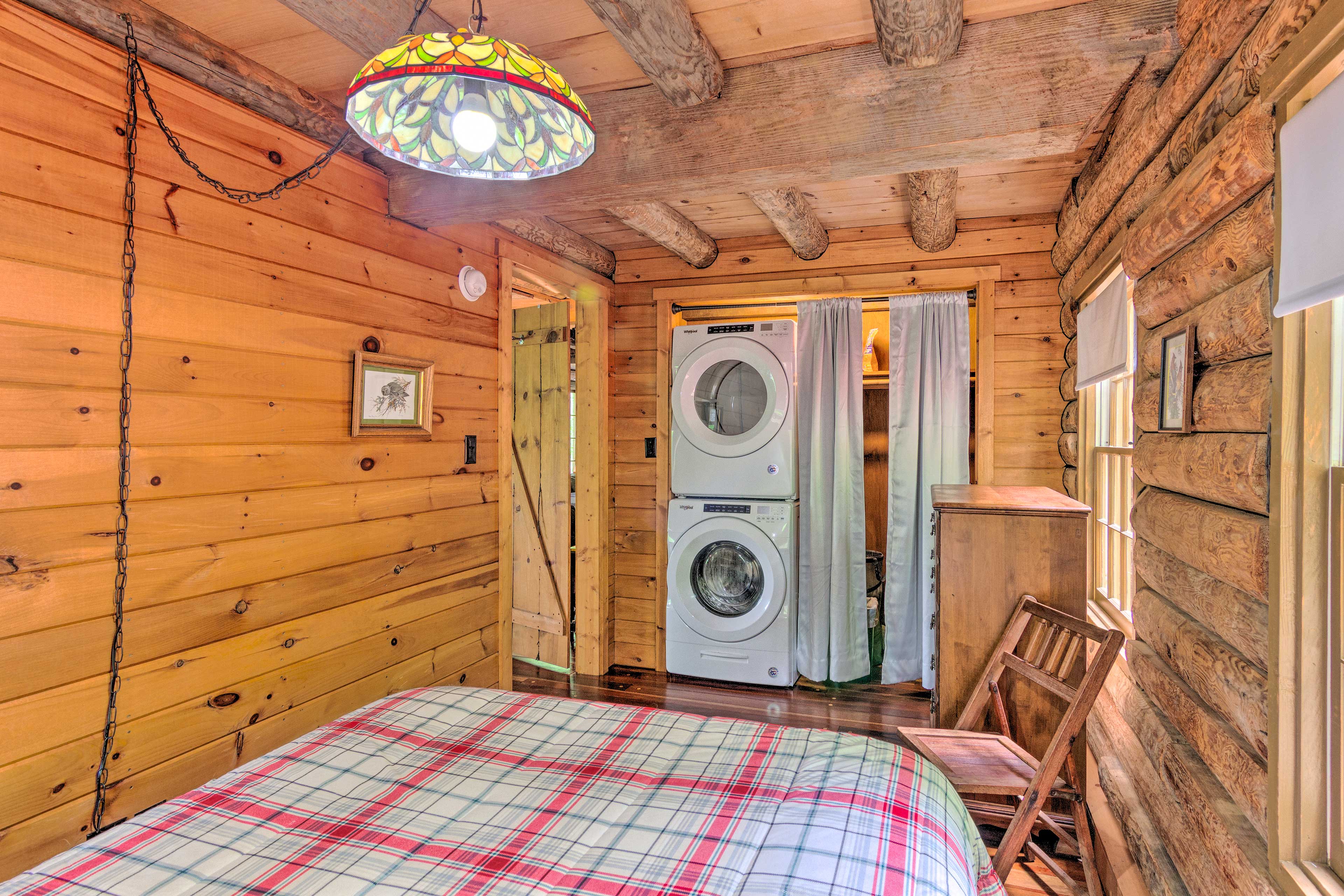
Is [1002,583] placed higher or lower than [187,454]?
lower

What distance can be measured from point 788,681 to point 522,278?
2.36 m

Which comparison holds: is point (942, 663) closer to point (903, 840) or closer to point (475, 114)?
point (903, 840)

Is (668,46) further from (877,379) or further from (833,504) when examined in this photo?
(877,379)

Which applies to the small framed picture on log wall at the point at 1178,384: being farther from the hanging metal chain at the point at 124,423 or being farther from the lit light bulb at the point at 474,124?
the hanging metal chain at the point at 124,423

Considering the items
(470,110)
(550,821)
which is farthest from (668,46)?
(550,821)

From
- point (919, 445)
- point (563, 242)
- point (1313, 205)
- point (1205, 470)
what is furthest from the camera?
point (919, 445)

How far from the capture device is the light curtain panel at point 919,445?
3340 mm

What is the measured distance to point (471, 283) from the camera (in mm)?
2736

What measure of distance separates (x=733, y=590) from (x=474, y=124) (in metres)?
2.80

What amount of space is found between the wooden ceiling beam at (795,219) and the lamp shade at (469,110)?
122cm

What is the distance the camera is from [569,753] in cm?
142

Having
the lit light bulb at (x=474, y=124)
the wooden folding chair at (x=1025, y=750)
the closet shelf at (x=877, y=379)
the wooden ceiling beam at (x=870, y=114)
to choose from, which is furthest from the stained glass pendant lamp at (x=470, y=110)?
the closet shelf at (x=877, y=379)

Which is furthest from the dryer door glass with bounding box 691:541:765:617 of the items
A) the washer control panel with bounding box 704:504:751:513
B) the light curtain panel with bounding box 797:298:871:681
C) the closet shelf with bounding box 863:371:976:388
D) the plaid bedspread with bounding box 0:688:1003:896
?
the plaid bedspread with bounding box 0:688:1003:896

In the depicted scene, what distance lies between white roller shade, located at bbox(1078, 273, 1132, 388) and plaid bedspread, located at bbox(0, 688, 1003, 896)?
1507 millimetres
